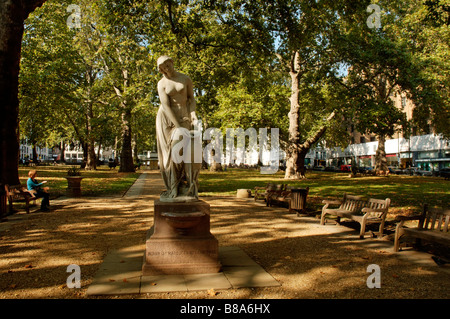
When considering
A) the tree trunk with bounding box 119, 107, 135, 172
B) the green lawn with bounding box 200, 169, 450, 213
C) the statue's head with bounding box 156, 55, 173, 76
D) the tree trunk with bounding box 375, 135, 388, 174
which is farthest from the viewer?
the tree trunk with bounding box 375, 135, 388, 174

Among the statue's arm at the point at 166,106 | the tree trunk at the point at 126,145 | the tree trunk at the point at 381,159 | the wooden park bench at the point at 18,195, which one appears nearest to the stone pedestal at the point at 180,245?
the statue's arm at the point at 166,106

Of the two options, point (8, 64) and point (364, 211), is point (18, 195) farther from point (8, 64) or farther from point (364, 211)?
point (364, 211)

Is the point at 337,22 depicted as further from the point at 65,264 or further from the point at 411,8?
the point at 65,264

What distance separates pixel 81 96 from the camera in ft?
103

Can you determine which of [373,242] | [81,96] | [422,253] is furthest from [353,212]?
[81,96]

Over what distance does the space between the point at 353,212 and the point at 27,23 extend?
24.5m

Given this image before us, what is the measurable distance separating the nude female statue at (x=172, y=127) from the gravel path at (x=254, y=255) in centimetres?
170

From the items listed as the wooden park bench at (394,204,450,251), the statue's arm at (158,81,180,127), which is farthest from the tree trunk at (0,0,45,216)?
the wooden park bench at (394,204,450,251)

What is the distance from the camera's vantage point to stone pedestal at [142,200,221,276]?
512cm

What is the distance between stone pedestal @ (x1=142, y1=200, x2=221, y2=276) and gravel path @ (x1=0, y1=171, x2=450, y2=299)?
2.34 feet

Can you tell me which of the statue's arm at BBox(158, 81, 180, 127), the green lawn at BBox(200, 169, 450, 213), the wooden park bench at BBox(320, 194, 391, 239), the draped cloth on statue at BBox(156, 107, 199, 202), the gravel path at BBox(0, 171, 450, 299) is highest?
the statue's arm at BBox(158, 81, 180, 127)

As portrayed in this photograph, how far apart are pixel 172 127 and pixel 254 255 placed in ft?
8.64

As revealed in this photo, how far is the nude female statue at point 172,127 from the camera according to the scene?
18.8 ft

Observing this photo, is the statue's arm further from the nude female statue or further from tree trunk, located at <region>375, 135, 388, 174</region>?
tree trunk, located at <region>375, 135, 388, 174</region>
